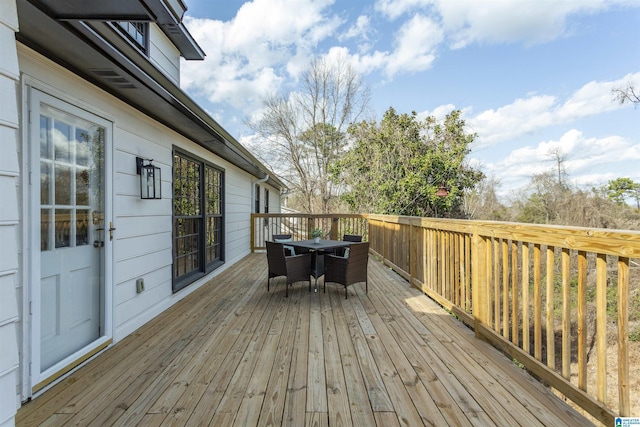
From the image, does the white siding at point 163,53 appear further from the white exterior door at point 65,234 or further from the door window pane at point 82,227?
the door window pane at point 82,227

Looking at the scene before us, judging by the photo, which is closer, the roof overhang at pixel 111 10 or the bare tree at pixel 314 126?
the roof overhang at pixel 111 10

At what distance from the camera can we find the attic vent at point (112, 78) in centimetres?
231

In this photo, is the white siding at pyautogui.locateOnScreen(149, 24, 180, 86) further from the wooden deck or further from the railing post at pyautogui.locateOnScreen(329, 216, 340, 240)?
the railing post at pyautogui.locateOnScreen(329, 216, 340, 240)

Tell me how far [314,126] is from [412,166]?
6645 mm

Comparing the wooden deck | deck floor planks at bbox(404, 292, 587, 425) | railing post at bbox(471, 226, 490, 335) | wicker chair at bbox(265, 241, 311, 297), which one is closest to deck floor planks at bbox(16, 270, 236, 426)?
the wooden deck

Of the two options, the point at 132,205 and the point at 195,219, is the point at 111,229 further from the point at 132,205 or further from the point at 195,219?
the point at 195,219

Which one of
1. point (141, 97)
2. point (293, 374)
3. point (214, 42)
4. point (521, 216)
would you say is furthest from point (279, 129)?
point (293, 374)

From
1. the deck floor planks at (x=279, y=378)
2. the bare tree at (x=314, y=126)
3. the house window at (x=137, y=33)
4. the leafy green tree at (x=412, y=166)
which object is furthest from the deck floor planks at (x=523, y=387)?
the bare tree at (x=314, y=126)

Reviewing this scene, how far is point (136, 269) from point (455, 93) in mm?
12886

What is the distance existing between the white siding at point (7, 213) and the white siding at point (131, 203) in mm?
948

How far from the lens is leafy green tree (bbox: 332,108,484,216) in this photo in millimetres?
11477

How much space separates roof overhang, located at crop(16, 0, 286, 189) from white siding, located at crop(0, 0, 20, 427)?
0.44 metres

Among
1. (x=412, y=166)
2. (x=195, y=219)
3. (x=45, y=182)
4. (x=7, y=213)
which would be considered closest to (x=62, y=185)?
(x=45, y=182)

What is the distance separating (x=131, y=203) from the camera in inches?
121
